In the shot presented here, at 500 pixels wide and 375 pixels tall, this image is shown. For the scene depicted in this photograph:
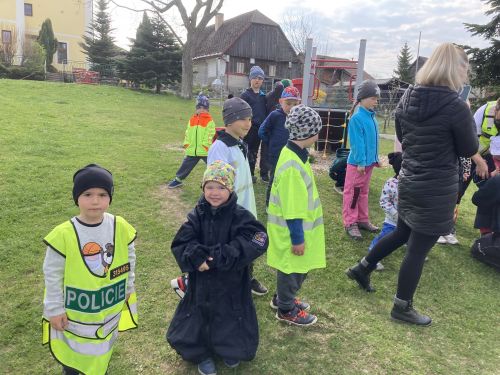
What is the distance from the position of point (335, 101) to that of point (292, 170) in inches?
369

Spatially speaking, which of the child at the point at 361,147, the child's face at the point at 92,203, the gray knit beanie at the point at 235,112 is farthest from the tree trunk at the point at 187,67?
the child's face at the point at 92,203

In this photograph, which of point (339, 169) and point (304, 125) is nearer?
point (304, 125)

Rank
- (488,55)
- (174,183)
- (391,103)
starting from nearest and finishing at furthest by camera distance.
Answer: (174,183) < (488,55) < (391,103)

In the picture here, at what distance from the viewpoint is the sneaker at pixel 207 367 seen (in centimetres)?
265

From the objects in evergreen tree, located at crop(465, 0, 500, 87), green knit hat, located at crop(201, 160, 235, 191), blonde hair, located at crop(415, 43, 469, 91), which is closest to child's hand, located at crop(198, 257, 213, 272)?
green knit hat, located at crop(201, 160, 235, 191)

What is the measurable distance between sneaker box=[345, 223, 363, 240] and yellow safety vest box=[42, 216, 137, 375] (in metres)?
3.35

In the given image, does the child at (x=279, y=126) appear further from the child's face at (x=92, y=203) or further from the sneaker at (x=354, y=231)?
the child's face at (x=92, y=203)

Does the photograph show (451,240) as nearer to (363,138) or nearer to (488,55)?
(363,138)

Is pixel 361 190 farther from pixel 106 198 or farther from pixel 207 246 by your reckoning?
pixel 106 198

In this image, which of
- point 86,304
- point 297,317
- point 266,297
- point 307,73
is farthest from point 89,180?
point 307,73

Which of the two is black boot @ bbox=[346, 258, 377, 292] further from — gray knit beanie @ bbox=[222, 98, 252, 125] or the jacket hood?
gray knit beanie @ bbox=[222, 98, 252, 125]

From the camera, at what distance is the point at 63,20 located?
41.3m

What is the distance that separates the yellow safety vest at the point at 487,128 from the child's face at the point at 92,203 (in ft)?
14.3

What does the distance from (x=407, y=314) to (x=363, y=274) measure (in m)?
0.55
